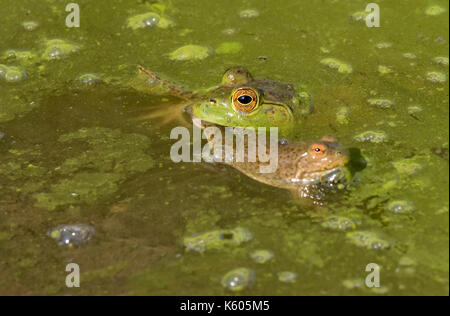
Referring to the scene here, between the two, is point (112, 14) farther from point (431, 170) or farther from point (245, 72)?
point (431, 170)

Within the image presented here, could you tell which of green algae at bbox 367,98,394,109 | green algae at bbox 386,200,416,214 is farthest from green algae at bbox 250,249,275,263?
green algae at bbox 367,98,394,109

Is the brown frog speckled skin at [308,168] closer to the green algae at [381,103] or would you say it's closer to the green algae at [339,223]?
the green algae at [339,223]

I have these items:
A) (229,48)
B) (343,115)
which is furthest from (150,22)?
(343,115)

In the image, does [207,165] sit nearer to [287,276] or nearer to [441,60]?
[287,276]

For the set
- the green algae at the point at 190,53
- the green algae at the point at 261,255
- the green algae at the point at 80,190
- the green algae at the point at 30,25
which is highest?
the green algae at the point at 30,25

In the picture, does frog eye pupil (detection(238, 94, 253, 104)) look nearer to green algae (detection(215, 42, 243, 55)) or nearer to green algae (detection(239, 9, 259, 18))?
green algae (detection(215, 42, 243, 55))

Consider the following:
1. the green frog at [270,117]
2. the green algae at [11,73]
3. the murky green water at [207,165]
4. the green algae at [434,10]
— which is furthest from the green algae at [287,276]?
the green algae at [434,10]

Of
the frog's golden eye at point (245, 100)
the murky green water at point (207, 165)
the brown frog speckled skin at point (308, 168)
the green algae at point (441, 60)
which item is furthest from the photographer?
the green algae at point (441, 60)

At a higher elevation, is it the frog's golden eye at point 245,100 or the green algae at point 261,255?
the frog's golden eye at point 245,100
